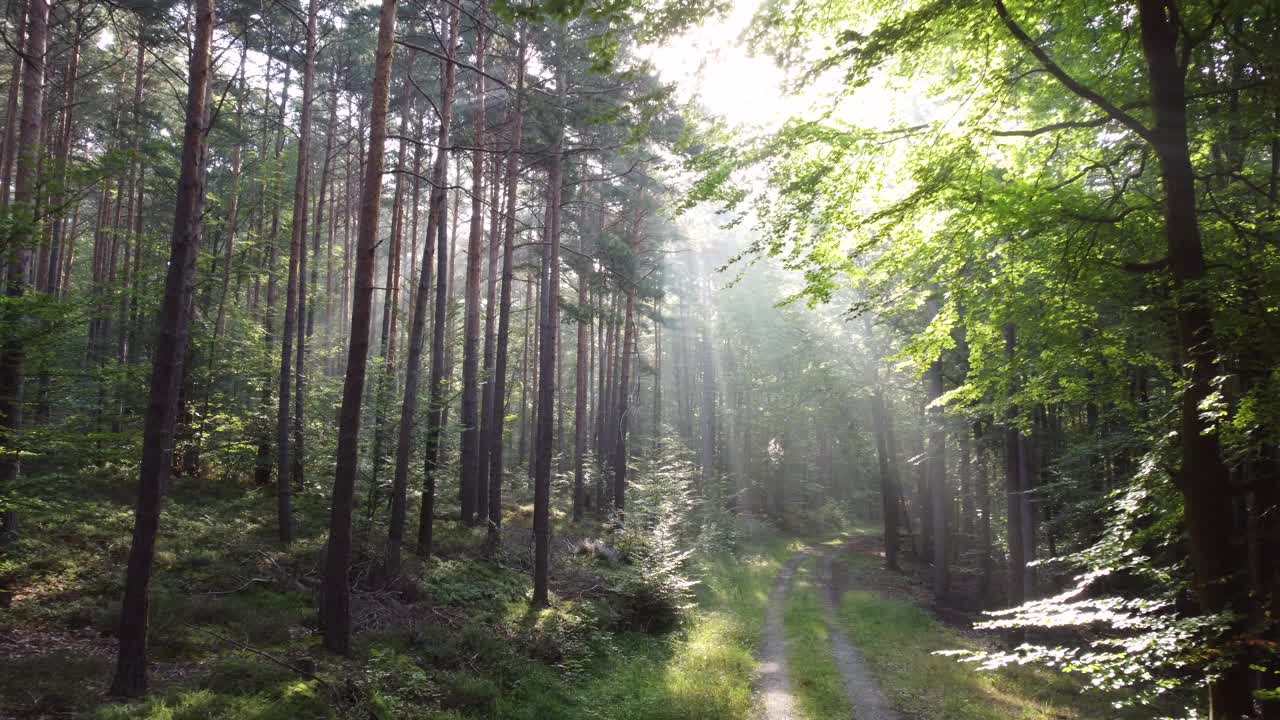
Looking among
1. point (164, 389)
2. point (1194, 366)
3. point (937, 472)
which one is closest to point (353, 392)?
point (164, 389)

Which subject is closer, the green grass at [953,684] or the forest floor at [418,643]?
the forest floor at [418,643]

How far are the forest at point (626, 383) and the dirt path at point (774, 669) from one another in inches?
5.6

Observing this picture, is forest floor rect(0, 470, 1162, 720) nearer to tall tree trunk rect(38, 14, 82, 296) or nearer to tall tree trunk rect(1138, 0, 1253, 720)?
tall tree trunk rect(38, 14, 82, 296)

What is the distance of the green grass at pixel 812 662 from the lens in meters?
10.9

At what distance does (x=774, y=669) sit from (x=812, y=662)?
1.19 metres

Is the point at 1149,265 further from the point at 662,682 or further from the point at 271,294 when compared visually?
the point at 271,294

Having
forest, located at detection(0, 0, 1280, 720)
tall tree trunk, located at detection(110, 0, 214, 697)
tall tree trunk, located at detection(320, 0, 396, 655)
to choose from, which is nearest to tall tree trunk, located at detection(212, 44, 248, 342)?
forest, located at detection(0, 0, 1280, 720)

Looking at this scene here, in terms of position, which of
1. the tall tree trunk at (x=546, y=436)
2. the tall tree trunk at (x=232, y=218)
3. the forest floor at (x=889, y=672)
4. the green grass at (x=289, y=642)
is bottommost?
the forest floor at (x=889, y=672)

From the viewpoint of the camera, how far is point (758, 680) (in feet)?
39.6

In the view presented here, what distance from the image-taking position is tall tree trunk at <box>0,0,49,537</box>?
7.02m

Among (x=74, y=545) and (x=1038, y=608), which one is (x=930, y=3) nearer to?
(x=1038, y=608)

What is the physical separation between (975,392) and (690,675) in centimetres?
706

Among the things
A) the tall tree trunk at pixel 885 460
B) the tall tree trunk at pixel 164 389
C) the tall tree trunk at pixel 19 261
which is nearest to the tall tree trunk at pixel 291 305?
the tall tree trunk at pixel 19 261

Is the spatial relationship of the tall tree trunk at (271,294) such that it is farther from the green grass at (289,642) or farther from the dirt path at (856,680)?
the dirt path at (856,680)
